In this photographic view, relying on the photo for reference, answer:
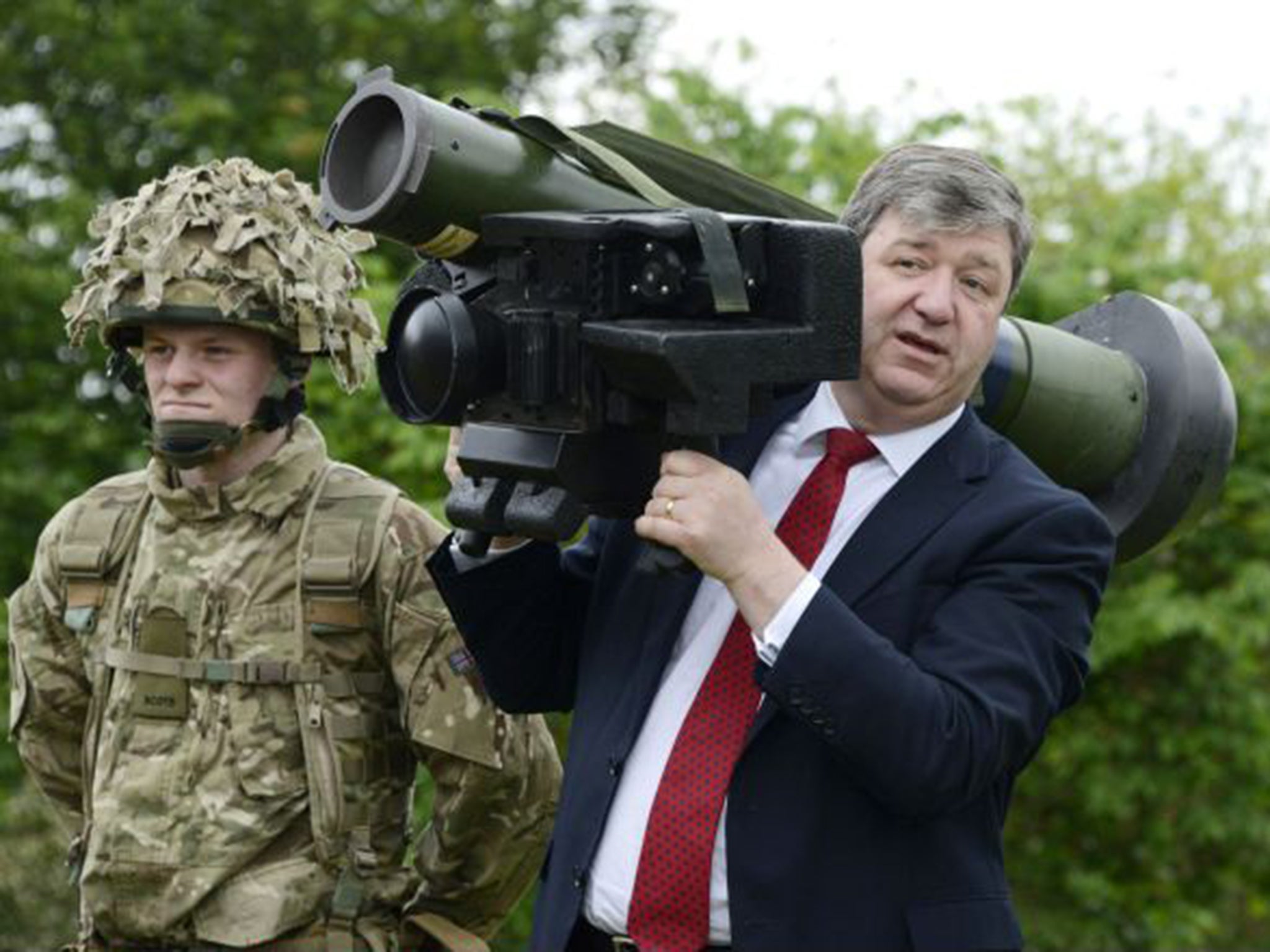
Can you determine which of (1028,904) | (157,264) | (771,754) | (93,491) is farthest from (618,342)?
(1028,904)

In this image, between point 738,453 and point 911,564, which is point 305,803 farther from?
point 911,564

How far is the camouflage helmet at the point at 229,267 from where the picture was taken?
390 cm

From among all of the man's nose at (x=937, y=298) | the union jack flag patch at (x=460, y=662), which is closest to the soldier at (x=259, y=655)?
the union jack flag patch at (x=460, y=662)

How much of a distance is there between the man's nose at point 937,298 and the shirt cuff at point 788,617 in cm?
49

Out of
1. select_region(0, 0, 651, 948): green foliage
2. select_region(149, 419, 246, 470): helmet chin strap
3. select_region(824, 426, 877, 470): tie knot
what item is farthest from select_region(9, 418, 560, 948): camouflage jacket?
select_region(0, 0, 651, 948): green foliage

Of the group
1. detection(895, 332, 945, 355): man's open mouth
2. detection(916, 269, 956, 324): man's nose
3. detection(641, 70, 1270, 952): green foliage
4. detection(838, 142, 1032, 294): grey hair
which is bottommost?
detection(641, 70, 1270, 952): green foliage

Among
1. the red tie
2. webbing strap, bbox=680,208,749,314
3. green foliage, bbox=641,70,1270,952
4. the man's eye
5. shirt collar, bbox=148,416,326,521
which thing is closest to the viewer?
webbing strap, bbox=680,208,749,314

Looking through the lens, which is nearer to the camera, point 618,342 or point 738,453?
point 618,342

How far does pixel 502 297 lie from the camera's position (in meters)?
3.06

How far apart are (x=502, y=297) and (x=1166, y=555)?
580 cm

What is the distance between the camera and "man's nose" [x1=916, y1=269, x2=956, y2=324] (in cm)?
315

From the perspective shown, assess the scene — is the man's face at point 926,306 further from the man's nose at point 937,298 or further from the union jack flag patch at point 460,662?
the union jack flag patch at point 460,662

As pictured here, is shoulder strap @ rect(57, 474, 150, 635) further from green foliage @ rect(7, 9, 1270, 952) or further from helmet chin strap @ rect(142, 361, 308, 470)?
green foliage @ rect(7, 9, 1270, 952)

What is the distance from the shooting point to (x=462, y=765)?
392 cm
